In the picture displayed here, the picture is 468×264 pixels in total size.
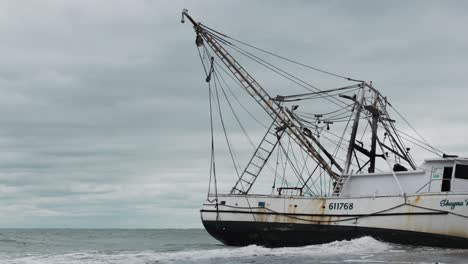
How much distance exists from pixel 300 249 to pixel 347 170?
6.49 metres

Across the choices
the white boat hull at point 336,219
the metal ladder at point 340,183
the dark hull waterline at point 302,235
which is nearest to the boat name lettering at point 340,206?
the white boat hull at point 336,219

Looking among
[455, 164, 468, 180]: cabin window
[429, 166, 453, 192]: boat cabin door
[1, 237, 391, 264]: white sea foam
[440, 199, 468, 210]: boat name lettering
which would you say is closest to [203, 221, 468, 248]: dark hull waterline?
[1, 237, 391, 264]: white sea foam

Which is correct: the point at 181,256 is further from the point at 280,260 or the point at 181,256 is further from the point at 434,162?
the point at 434,162

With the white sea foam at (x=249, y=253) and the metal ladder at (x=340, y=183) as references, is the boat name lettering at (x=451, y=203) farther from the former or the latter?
the metal ladder at (x=340, y=183)

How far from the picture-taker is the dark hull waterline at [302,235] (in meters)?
35.7

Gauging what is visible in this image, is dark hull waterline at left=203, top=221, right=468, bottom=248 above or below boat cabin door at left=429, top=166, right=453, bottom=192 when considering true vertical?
below

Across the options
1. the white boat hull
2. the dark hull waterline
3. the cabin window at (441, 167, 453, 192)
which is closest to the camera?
the white boat hull

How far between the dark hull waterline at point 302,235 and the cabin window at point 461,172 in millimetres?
3392

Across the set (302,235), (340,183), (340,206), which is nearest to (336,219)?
(340,206)

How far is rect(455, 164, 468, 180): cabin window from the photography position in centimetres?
3616

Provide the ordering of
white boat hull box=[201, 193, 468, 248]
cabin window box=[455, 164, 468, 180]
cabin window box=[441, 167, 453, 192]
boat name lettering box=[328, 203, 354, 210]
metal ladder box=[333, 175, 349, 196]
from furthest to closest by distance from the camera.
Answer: metal ladder box=[333, 175, 349, 196], boat name lettering box=[328, 203, 354, 210], cabin window box=[441, 167, 453, 192], cabin window box=[455, 164, 468, 180], white boat hull box=[201, 193, 468, 248]

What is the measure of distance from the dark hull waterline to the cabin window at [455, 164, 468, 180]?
3.39 metres

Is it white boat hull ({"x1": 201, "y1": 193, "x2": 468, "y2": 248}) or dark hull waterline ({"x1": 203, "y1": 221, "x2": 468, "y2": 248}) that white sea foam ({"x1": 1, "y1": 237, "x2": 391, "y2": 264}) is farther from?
white boat hull ({"x1": 201, "y1": 193, "x2": 468, "y2": 248})

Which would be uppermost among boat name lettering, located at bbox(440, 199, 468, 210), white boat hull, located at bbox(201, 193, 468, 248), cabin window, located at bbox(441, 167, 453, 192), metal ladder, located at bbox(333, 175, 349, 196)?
cabin window, located at bbox(441, 167, 453, 192)
